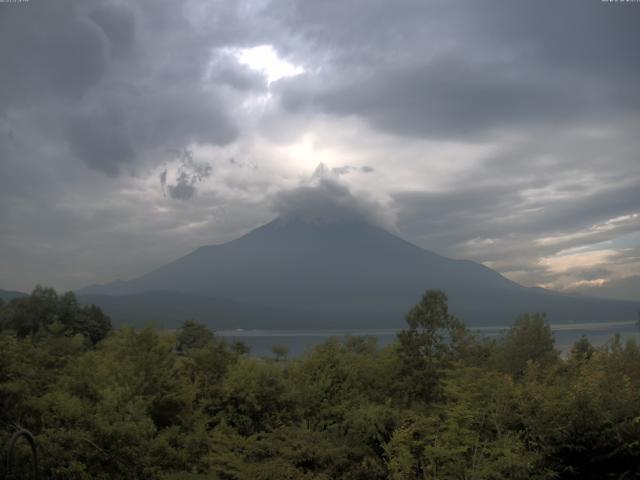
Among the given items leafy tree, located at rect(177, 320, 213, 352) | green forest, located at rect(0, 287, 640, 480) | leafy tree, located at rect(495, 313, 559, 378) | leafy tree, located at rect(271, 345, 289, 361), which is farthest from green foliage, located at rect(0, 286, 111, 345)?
leafy tree, located at rect(495, 313, 559, 378)

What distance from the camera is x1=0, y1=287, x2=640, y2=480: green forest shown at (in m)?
13.1

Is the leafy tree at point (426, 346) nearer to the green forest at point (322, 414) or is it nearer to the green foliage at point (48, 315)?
the green forest at point (322, 414)

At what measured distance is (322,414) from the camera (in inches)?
810

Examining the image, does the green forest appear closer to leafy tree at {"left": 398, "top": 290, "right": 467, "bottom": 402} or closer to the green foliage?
leafy tree at {"left": 398, "top": 290, "right": 467, "bottom": 402}

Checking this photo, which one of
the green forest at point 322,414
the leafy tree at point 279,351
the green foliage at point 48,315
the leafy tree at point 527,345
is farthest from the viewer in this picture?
the green foliage at point 48,315

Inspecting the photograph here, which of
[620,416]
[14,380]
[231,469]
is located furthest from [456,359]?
[14,380]

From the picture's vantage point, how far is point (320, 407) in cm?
2098

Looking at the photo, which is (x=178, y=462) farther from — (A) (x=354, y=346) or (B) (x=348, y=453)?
(A) (x=354, y=346)

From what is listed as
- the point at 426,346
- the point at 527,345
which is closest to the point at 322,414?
the point at 426,346

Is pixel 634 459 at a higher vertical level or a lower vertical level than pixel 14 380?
lower

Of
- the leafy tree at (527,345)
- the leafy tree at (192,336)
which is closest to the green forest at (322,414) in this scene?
the leafy tree at (527,345)

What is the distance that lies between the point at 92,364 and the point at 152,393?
3.78 metres

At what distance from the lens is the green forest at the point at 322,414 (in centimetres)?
1305

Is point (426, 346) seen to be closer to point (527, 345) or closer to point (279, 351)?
point (279, 351)
